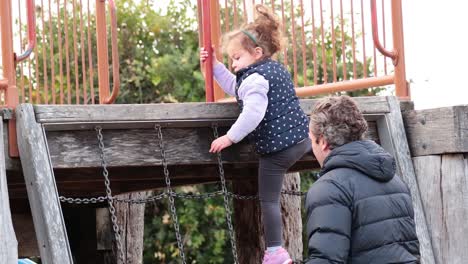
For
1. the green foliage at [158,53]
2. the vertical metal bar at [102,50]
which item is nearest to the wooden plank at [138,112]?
the vertical metal bar at [102,50]

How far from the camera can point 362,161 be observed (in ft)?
14.8

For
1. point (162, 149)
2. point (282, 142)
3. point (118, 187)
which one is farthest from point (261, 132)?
point (118, 187)

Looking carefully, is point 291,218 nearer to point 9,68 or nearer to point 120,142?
point 120,142

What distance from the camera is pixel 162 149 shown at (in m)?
5.97

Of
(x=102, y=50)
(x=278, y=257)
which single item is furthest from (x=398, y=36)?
(x=102, y=50)

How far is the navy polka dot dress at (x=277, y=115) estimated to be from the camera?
5.88 meters

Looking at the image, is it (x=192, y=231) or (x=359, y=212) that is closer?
(x=359, y=212)

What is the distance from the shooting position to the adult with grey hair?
14.4ft

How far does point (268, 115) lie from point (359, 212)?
59.2 inches

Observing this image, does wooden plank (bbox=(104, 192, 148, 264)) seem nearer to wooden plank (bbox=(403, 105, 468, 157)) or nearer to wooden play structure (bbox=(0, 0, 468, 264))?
wooden play structure (bbox=(0, 0, 468, 264))

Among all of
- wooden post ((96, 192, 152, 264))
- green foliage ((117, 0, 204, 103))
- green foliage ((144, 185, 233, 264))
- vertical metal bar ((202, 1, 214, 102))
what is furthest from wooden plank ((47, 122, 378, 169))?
green foliage ((117, 0, 204, 103))

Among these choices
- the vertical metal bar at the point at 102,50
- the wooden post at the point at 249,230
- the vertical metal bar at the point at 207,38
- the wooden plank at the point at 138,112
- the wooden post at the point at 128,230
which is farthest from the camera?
the wooden post at the point at 128,230

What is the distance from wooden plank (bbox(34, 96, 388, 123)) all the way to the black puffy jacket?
150cm

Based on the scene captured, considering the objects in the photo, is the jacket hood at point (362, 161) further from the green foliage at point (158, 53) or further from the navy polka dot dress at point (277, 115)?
the green foliage at point (158, 53)
